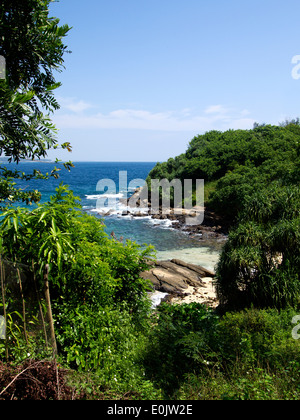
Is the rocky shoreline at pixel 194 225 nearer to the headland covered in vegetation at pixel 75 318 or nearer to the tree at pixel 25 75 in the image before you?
the headland covered in vegetation at pixel 75 318

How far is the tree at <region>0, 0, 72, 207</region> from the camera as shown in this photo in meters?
3.63

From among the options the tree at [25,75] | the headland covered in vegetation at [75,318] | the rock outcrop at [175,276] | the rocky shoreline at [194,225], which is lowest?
the rock outcrop at [175,276]

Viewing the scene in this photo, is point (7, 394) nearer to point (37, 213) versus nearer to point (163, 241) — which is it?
point (37, 213)

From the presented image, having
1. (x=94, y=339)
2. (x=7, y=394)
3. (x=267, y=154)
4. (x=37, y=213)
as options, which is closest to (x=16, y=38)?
(x=37, y=213)

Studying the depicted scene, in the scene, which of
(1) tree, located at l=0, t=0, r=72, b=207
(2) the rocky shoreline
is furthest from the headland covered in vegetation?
(2) the rocky shoreline

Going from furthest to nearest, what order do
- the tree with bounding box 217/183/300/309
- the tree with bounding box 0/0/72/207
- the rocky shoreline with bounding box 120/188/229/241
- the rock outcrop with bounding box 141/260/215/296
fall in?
the rocky shoreline with bounding box 120/188/229/241
the rock outcrop with bounding box 141/260/215/296
the tree with bounding box 217/183/300/309
the tree with bounding box 0/0/72/207

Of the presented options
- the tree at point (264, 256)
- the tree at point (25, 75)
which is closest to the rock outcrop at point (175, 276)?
the tree at point (264, 256)

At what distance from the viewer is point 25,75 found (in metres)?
4.27

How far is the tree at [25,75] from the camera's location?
363 centimetres

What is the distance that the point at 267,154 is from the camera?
1575 inches

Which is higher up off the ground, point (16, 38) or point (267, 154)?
point (267, 154)

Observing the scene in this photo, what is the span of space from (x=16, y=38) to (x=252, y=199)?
11423 mm

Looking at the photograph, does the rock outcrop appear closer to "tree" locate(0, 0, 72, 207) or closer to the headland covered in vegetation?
the headland covered in vegetation
